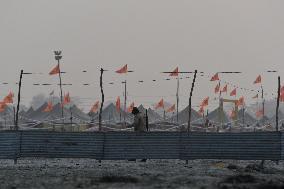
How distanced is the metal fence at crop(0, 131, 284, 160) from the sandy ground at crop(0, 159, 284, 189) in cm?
34

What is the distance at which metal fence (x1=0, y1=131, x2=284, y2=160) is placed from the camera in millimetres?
18906

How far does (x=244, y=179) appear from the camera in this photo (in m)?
12.7

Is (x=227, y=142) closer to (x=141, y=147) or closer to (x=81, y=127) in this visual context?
(x=141, y=147)

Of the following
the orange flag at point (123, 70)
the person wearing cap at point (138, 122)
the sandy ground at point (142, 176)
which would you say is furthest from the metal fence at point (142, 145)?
the orange flag at point (123, 70)

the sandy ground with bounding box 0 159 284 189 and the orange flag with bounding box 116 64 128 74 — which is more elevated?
the orange flag with bounding box 116 64 128 74

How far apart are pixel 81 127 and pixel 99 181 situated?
117ft

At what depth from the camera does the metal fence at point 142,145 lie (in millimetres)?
18906

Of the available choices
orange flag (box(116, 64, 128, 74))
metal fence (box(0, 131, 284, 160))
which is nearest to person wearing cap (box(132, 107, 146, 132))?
metal fence (box(0, 131, 284, 160))

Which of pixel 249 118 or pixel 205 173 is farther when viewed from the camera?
pixel 249 118

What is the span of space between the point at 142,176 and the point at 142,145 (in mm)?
5358

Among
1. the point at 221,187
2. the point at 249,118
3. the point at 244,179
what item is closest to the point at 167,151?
the point at 244,179

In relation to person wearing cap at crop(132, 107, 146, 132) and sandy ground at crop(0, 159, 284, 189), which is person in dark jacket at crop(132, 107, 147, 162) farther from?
sandy ground at crop(0, 159, 284, 189)

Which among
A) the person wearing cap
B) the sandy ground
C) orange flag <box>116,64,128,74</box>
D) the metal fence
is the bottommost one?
the sandy ground

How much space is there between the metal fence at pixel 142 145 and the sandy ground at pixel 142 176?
34 centimetres
